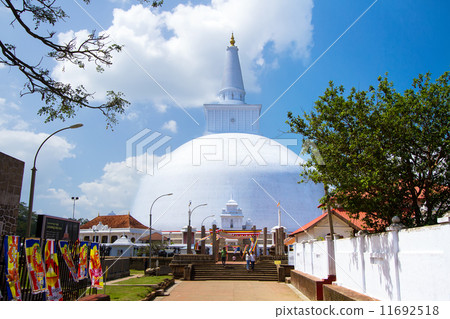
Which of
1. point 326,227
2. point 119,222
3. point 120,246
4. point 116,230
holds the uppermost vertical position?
point 119,222

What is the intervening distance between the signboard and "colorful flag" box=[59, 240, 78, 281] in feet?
2.41

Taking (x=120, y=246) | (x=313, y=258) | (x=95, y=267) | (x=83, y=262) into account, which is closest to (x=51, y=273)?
(x=83, y=262)

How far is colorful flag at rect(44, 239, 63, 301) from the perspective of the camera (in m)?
10.3

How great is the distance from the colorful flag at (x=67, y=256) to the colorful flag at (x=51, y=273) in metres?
0.69

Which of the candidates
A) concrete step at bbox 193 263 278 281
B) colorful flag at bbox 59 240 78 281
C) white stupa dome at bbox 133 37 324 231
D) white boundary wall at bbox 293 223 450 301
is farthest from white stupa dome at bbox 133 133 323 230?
colorful flag at bbox 59 240 78 281

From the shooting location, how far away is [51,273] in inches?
413

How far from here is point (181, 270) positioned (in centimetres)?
2842

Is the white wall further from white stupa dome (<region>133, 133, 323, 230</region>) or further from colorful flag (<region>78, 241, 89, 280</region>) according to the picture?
white stupa dome (<region>133, 133, 323, 230</region>)

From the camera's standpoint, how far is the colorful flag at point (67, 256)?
11.6 meters

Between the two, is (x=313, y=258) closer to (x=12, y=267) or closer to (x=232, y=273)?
(x=232, y=273)

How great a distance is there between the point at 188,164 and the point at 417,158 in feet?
160

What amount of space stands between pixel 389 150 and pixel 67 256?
31.7 feet

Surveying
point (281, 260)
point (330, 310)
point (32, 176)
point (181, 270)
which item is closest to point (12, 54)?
point (32, 176)

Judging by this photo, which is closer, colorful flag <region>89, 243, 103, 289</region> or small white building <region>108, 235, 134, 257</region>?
colorful flag <region>89, 243, 103, 289</region>
